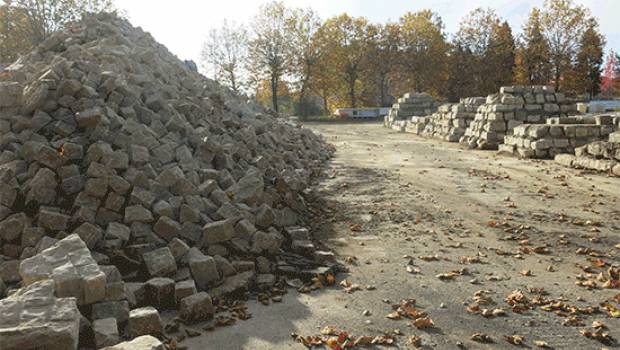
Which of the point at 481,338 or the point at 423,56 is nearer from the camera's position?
the point at 481,338

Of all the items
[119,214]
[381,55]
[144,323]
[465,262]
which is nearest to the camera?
[144,323]

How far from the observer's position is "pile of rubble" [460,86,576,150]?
18.2 m

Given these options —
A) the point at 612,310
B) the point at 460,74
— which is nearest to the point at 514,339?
the point at 612,310

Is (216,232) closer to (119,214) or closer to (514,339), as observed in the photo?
(119,214)

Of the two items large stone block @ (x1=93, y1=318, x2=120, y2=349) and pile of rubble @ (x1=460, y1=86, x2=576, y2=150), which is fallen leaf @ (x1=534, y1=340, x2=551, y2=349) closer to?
large stone block @ (x1=93, y1=318, x2=120, y2=349)

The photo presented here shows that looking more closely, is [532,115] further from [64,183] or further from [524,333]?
[64,183]

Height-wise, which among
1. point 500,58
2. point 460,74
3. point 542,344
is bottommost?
point 542,344

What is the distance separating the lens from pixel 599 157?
1262 centimetres

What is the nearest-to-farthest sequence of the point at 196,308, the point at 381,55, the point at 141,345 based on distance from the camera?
the point at 141,345, the point at 196,308, the point at 381,55

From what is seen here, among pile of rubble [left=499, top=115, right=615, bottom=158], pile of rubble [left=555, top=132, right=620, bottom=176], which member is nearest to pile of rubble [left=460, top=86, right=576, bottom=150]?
pile of rubble [left=499, top=115, right=615, bottom=158]

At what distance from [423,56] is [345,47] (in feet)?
25.2

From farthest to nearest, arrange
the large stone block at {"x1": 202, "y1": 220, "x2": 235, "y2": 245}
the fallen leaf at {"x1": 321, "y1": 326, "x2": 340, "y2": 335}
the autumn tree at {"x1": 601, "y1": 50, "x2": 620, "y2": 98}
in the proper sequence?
the autumn tree at {"x1": 601, "y1": 50, "x2": 620, "y2": 98}
the large stone block at {"x1": 202, "y1": 220, "x2": 235, "y2": 245}
the fallen leaf at {"x1": 321, "y1": 326, "x2": 340, "y2": 335}

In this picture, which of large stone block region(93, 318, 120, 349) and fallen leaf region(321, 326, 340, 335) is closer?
large stone block region(93, 318, 120, 349)

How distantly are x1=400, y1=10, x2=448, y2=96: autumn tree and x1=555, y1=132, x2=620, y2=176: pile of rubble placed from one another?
1355 inches
